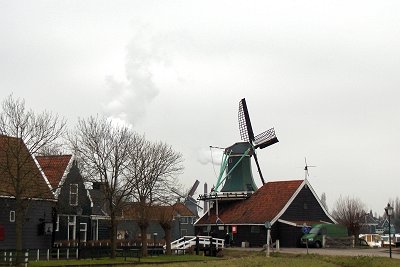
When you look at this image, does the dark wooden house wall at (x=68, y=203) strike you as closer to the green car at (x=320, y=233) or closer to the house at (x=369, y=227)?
the green car at (x=320, y=233)

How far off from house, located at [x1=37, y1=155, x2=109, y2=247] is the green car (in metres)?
19.7

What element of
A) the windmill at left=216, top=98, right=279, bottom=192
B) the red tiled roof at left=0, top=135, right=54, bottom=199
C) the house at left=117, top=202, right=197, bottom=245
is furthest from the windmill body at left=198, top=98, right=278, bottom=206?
the red tiled roof at left=0, top=135, right=54, bottom=199

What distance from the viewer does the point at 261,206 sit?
65250 mm

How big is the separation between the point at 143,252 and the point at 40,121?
14103 mm

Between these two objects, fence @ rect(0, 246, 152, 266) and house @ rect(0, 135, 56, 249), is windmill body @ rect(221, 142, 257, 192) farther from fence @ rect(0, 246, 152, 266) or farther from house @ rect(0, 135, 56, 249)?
house @ rect(0, 135, 56, 249)

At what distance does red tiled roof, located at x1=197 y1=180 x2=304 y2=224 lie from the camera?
207 ft

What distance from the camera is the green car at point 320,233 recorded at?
5803cm

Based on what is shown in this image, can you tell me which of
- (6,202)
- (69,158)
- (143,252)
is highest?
(69,158)

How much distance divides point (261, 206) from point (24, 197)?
3235 centimetres

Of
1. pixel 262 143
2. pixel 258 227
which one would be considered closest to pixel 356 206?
pixel 262 143

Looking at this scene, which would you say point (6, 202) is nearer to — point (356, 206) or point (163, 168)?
point (163, 168)

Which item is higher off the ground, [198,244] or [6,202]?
[6,202]

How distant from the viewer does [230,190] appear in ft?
232

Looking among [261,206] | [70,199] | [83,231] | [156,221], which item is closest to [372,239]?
[261,206]
